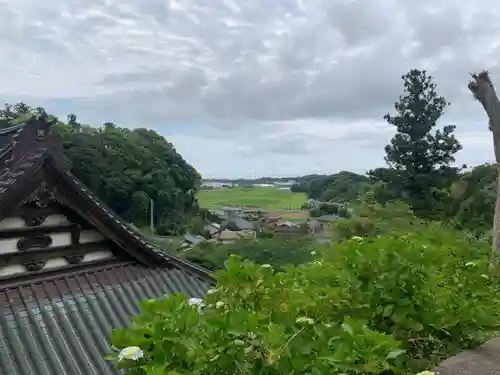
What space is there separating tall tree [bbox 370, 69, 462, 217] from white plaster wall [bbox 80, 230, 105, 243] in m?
18.4

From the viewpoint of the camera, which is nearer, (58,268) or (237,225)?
(58,268)

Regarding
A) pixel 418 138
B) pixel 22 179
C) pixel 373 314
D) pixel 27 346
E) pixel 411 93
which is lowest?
pixel 27 346

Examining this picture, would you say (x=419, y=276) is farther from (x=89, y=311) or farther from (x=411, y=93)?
(x=411, y=93)

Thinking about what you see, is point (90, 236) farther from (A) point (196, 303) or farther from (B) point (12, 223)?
(A) point (196, 303)

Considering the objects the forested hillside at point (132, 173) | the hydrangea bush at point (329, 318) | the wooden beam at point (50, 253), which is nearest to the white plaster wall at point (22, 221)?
the wooden beam at point (50, 253)

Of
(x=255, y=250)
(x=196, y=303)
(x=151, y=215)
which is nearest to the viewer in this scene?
(x=196, y=303)

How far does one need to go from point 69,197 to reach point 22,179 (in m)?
0.50

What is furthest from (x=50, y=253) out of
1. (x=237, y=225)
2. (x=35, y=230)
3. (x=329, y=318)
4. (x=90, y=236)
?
(x=237, y=225)

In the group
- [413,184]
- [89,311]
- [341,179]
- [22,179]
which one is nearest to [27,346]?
[89,311]

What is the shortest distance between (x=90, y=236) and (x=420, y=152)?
62.1ft

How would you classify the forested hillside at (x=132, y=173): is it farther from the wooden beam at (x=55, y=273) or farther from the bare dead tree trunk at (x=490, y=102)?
the bare dead tree trunk at (x=490, y=102)

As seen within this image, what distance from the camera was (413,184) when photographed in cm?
2133

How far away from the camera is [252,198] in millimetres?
90438

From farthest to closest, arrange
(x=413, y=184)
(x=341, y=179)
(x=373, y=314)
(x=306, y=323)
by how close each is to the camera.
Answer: (x=341, y=179), (x=413, y=184), (x=373, y=314), (x=306, y=323)
